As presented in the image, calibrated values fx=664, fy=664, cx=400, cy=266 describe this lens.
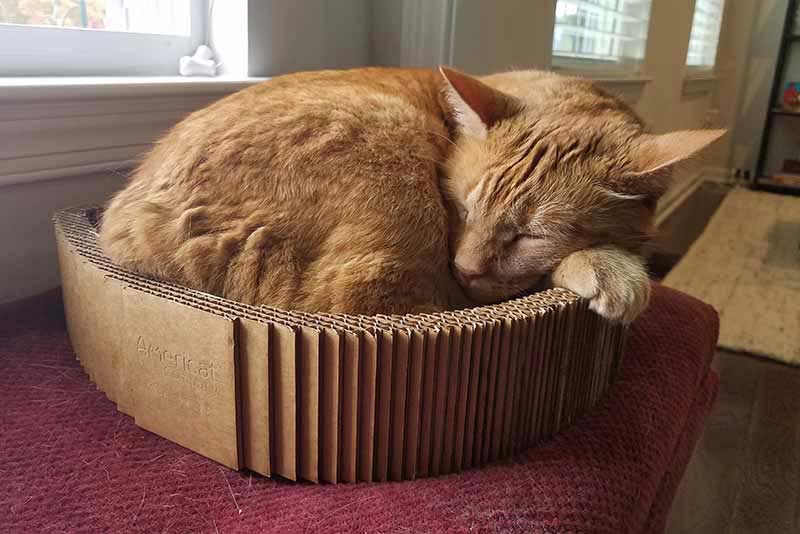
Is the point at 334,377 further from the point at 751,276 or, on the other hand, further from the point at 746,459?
the point at 751,276

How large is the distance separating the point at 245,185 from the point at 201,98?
2.02ft

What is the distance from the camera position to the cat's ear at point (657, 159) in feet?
2.81

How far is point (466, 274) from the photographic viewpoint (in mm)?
952

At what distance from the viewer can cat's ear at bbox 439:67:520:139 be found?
3.03 ft

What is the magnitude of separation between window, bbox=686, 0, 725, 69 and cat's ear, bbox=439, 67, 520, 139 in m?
4.03

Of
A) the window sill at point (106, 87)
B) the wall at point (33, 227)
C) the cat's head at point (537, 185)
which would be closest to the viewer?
the cat's head at point (537, 185)

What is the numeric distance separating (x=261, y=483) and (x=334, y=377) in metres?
0.17

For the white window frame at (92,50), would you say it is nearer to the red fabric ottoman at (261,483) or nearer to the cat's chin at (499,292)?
the red fabric ottoman at (261,483)

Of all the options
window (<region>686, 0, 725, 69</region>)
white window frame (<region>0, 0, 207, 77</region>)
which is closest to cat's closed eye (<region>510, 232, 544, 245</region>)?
white window frame (<region>0, 0, 207, 77</region>)

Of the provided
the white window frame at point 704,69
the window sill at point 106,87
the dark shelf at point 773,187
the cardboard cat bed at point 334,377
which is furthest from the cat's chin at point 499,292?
the dark shelf at point 773,187

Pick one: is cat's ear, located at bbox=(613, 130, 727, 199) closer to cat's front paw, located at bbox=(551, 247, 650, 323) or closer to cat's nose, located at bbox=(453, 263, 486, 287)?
cat's front paw, located at bbox=(551, 247, 650, 323)

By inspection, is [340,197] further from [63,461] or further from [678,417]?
[678,417]

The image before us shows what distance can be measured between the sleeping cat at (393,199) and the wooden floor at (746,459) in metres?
0.37

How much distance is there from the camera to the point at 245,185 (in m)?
0.82
